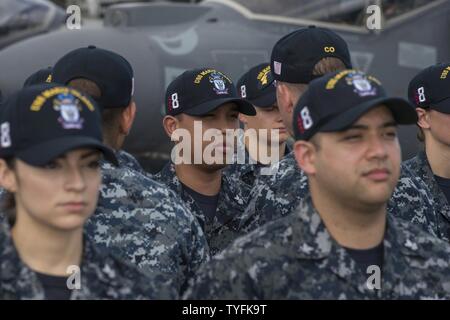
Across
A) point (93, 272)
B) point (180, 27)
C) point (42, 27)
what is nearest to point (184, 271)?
point (93, 272)

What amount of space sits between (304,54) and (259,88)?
2.11 m

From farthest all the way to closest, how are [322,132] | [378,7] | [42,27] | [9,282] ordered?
[42,27], [378,7], [322,132], [9,282]

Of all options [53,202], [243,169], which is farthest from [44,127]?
[243,169]

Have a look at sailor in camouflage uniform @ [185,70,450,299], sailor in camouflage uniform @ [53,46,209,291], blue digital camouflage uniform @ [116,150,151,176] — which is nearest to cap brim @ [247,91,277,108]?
blue digital camouflage uniform @ [116,150,151,176]

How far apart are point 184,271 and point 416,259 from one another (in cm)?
121

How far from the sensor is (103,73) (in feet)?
17.5

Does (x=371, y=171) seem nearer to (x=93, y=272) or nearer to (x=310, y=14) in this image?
(x=93, y=272)

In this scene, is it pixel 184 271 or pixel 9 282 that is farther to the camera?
pixel 184 271

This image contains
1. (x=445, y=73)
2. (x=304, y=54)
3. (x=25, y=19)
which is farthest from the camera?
(x=25, y=19)

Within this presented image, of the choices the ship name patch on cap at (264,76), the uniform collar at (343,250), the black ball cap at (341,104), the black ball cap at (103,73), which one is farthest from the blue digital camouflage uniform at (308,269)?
the ship name patch on cap at (264,76)

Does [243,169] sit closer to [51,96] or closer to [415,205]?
[415,205]

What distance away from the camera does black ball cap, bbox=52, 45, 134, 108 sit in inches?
207

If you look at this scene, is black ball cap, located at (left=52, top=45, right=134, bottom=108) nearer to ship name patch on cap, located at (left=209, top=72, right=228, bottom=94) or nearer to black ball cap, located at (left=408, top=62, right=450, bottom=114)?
ship name patch on cap, located at (left=209, top=72, right=228, bottom=94)
